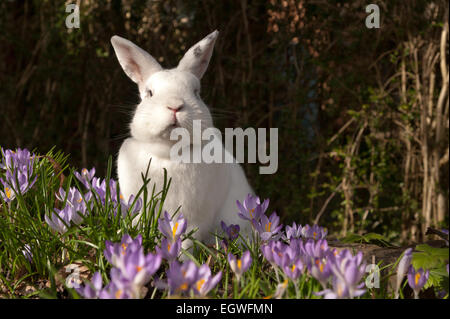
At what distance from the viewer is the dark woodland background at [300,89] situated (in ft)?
12.2

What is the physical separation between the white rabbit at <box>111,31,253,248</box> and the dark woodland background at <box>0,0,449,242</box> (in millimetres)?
1547

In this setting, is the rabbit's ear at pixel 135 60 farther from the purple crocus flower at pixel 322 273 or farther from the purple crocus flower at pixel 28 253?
the purple crocus flower at pixel 322 273

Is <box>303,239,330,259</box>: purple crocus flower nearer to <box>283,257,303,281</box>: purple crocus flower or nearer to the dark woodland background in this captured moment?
<box>283,257,303,281</box>: purple crocus flower

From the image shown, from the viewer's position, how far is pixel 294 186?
4.07m

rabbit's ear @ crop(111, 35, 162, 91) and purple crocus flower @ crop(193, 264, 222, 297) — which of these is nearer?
purple crocus flower @ crop(193, 264, 222, 297)

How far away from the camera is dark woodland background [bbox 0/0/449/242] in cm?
371

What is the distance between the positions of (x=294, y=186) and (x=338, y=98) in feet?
2.67

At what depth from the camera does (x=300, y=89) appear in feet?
13.4

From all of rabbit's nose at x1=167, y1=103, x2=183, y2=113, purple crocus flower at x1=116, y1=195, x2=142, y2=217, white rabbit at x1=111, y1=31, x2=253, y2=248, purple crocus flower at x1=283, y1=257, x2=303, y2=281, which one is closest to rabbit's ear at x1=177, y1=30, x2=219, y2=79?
white rabbit at x1=111, y1=31, x2=253, y2=248

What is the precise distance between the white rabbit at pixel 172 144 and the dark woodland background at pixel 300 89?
1547 millimetres

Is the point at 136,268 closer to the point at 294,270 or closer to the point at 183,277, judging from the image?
the point at 183,277

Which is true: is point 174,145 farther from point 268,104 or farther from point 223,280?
point 268,104

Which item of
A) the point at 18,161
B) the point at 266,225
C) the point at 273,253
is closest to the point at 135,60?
the point at 18,161

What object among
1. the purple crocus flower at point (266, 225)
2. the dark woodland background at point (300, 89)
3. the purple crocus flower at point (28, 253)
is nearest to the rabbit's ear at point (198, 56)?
the purple crocus flower at point (266, 225)
